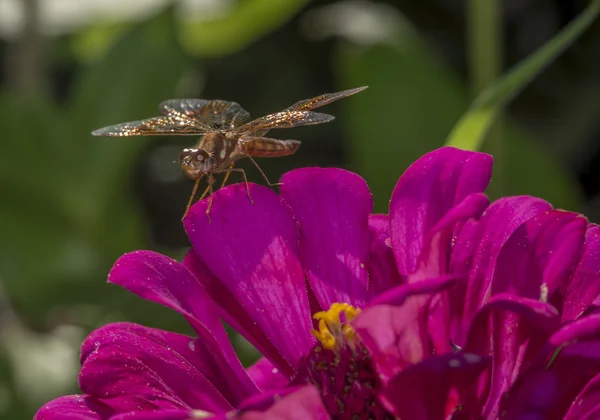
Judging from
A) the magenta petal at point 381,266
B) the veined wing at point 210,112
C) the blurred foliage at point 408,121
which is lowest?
the blurred foliage at point 408,121

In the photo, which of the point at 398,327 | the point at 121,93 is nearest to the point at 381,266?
the point at 398,327

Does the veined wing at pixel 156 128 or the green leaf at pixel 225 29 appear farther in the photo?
the green leaf at pixel 225 29

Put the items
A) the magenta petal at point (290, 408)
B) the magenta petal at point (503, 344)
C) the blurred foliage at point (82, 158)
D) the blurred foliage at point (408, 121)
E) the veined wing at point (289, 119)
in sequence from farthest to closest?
1. the blurred foliage at point (82, 158)
2. the blurred foliage at point (408, 121)
3. the veined wing at point (289, 119)
4. the magenta petal at point (503, 344)
5. the magenta petal at point (290, 408)

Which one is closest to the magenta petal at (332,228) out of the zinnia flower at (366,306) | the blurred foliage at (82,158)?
the zinnia flower at (366,306)

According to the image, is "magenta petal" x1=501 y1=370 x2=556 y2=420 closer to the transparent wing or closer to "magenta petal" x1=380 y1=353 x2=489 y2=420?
"magenta petal" x1=380 y1=353 x2=489 y2=420

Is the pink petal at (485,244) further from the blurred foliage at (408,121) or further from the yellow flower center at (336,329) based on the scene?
the blurred foliage at (408,121)

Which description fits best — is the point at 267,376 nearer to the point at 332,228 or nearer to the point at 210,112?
the point at 332,228
